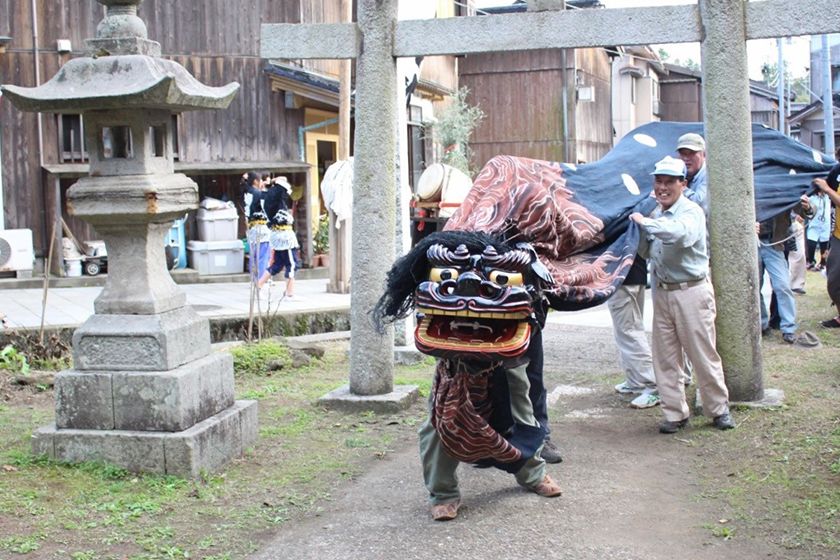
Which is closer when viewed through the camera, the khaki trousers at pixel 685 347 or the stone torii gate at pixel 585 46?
the khaki trousers at pixel 685 347

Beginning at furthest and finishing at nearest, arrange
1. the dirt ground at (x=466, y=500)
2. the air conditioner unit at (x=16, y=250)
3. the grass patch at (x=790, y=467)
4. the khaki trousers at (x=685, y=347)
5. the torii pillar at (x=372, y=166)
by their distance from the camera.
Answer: the air conditioner unit at (x=16, y=250) → the torii pillar at (x=372, y=166) → the khaki trousers at (x=685, y=347) → the grass patch at (x=790, y=467) → the dirt ground at (x=466, y=500)

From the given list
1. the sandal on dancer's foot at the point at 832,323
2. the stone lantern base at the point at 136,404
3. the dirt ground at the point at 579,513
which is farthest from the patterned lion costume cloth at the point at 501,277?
the sandal on dancer's foot at the point at 832,323

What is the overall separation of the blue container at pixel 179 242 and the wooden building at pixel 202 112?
1.31ft

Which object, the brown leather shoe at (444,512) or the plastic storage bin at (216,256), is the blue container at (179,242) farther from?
the brown leather shoe at (444,512)

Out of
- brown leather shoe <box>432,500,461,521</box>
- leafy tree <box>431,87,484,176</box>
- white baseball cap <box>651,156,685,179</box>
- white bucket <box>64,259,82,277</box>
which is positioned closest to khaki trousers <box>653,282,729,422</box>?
white baseball cap <box>651,156,685,179</box>

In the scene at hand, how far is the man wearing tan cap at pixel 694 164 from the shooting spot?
8281mm

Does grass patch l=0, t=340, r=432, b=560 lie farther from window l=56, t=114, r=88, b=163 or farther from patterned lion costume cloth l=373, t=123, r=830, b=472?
window l=56, t=114, r=88, b=163

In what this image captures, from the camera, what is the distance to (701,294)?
7.35m

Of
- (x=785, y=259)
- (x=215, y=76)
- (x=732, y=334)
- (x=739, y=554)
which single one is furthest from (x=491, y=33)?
(x=215, y=76)

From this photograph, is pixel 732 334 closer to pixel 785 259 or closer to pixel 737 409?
pixel 737 409

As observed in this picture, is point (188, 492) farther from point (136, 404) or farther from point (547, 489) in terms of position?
point (547, 489)

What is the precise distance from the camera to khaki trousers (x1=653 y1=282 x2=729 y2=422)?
7340 millimetres

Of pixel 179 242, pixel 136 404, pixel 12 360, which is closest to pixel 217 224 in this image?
pixel 179 242

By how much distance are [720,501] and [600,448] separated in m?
1.32
